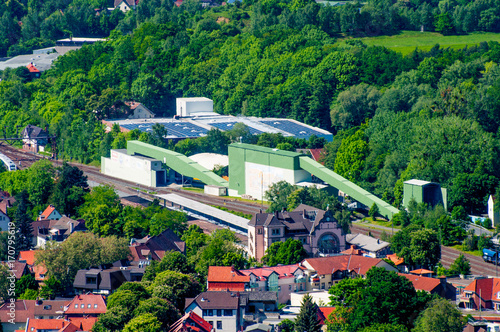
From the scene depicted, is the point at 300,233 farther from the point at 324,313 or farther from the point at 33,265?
the point at 33,265

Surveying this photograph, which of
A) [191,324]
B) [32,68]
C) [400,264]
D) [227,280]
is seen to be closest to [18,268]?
[227,280]

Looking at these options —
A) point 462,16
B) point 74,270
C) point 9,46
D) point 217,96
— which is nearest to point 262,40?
point 217,96

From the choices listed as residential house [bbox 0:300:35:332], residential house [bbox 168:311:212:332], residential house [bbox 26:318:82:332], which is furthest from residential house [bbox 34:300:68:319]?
residential house [bbox 168:311:212:332]

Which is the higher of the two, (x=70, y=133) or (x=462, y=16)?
(x=462, y=16)

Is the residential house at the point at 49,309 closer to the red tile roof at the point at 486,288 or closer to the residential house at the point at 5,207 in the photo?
the residential house at the point at 5,207

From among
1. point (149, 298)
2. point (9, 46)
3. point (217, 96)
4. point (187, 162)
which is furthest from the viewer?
point (9, 46)

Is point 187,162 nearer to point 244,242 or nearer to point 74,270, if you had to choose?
Answer: point 244,242
